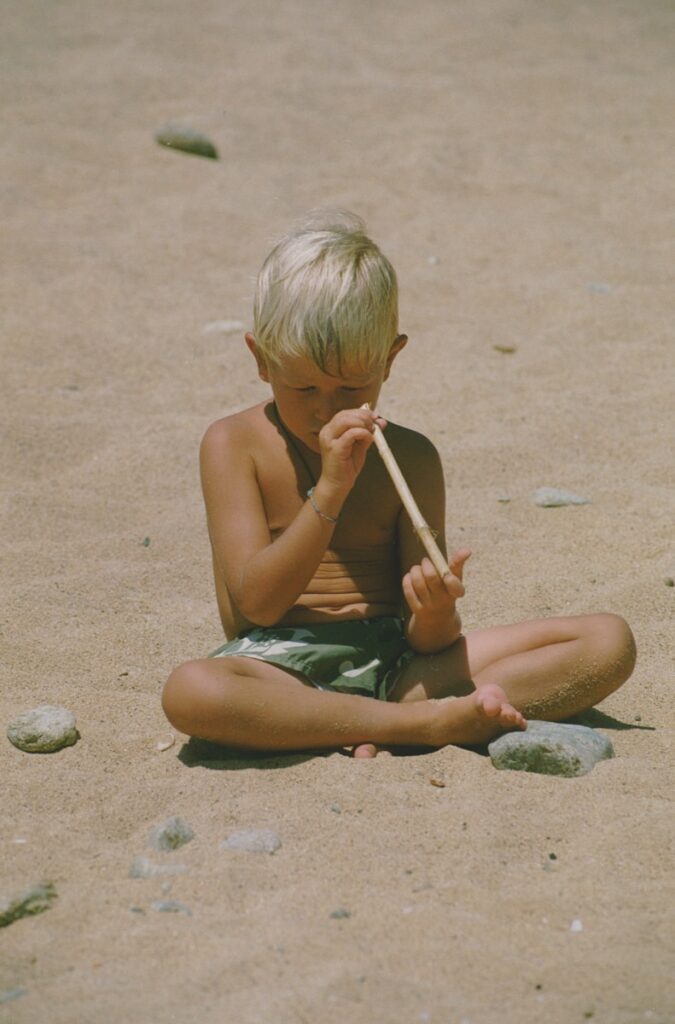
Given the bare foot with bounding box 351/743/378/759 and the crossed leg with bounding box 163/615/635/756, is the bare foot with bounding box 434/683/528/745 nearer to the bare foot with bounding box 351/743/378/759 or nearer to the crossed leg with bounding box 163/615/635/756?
the crossed leg with bounding box 163/615/635/756

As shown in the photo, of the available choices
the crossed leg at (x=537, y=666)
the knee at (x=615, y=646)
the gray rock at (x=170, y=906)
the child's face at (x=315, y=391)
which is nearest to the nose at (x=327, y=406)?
the child's face at (x=315, y=391)

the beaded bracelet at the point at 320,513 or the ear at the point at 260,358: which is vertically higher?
the ear at the point at 260,358

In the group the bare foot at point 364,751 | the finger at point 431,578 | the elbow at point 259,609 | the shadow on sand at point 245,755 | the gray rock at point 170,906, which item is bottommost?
the shadow on sand at point 245,755

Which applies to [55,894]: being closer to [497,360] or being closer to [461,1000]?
[461,1000]

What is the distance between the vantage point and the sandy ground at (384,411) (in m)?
1.88

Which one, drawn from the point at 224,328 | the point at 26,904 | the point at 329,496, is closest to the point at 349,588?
the point at 329,496

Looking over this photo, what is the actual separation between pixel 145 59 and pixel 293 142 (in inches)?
52.5

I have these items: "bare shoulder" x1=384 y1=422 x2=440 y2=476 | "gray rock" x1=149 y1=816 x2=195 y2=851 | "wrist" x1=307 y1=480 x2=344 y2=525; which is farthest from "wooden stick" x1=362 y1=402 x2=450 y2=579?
"gray rock" x1=149 y1=816 x2=195 y2=851

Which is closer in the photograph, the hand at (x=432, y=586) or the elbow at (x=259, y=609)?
the hand at (x=432, y=586)

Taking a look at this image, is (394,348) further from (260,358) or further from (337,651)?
(337,651)

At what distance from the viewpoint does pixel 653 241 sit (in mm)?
5430

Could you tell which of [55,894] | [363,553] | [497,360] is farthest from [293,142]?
[55,894]

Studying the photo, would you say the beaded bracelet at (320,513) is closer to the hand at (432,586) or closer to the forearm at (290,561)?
the forearm at (290,561)

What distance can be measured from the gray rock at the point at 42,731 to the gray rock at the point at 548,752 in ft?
2.62
